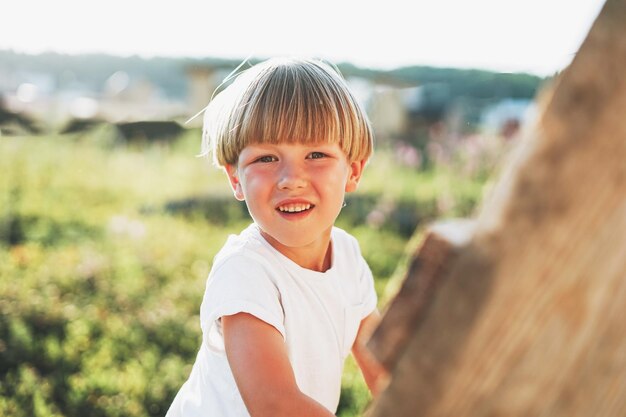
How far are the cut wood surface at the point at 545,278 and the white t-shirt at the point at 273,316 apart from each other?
801 millimetres

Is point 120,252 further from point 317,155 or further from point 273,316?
point 273,316

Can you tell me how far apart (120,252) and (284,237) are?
4450 mm

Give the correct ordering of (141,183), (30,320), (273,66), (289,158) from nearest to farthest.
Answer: (289,158) → (273,66) → (30,320) → (141,183)

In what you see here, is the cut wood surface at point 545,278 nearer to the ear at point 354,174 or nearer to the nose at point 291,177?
the nose at point 291,177

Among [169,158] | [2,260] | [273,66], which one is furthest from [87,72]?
[273,66]

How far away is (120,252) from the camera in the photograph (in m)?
5.93

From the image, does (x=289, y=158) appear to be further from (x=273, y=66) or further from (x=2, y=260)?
(x=2, y=260)

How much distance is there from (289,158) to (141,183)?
7.59 meters

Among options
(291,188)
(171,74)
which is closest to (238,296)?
(291,188)

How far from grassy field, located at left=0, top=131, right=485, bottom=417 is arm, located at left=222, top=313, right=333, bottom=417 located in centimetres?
225

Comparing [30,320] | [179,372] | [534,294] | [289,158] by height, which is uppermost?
[534,294]

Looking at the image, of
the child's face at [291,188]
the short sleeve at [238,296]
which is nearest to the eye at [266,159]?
the child's face at [291,188]

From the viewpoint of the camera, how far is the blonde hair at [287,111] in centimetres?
176

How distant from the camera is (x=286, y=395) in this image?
1.38 m
